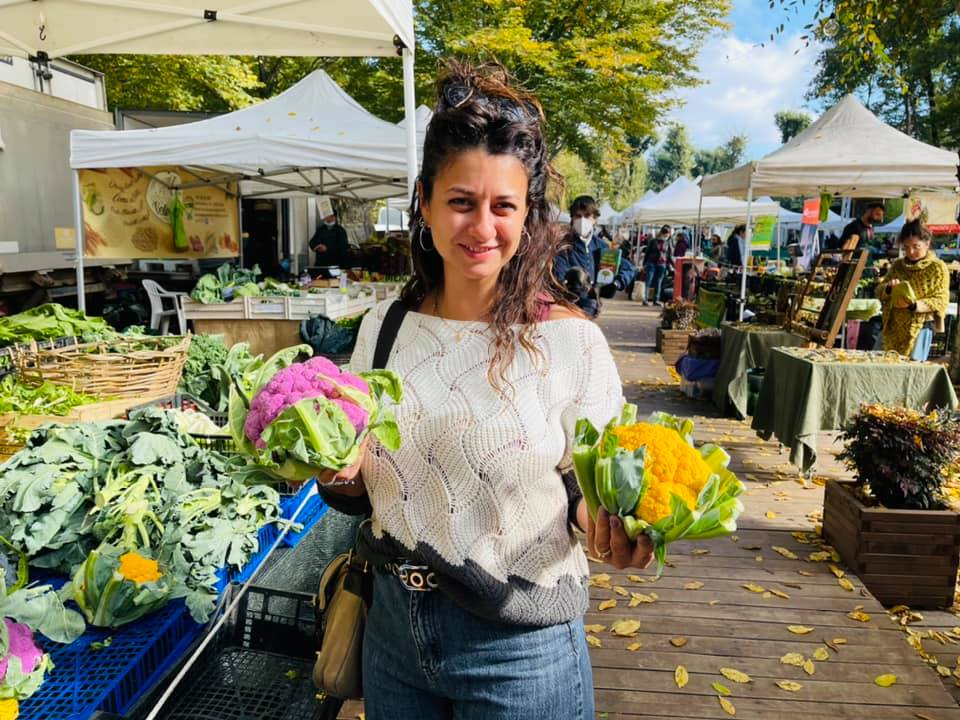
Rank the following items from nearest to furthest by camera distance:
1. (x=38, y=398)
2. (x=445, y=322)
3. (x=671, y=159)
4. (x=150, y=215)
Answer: (x=445, y=322)
(x=38, y=398)
(x=150, y=215)
(x=671, y=159)

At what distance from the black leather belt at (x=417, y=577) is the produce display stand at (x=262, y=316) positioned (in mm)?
6001

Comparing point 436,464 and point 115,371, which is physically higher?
point 436,464

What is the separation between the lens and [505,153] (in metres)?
1.44

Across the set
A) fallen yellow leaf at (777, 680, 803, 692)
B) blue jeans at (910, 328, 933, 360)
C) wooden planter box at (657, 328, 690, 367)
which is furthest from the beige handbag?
wooden planter box at (657, 328, 690, 367)

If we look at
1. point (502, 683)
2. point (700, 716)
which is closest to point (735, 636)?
point (700, 716)

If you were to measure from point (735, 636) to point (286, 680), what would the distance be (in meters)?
2.36

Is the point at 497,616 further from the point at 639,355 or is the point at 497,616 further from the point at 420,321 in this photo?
the point at 639,355

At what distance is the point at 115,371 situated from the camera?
354 centimetres

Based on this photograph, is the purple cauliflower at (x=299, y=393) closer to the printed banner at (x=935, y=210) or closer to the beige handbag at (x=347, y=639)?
the beige handbag at (x=347, y=639)

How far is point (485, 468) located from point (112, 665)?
48.6 inches

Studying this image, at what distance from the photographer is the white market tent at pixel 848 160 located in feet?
28.7

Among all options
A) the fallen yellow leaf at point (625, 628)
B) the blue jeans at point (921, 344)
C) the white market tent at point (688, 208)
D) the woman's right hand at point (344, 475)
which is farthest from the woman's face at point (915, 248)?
the white market tent at point (688, 208)

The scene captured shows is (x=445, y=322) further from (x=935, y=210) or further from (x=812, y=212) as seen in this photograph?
(x=935, y=210)

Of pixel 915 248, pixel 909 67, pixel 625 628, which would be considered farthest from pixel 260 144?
pixel 909 67
